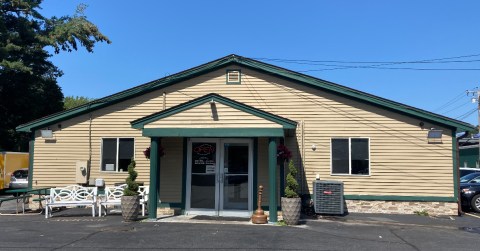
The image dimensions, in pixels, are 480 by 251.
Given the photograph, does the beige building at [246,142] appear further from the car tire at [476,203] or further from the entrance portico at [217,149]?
the car tire at [476,203]

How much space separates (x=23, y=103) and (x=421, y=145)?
2855cm

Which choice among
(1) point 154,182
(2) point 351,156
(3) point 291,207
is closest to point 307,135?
(2) point 351,156

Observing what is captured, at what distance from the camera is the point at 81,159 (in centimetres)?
1415

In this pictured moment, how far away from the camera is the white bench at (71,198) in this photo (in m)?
11.9

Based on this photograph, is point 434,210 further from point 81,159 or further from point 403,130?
point 81,159

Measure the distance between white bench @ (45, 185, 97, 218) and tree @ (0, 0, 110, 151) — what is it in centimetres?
2059

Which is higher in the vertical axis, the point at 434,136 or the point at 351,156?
the point at 434,136

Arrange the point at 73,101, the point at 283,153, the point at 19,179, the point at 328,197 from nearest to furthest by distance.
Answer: the point at 283,153, the point at 328,197, the point at 19,179, the point at 73,101

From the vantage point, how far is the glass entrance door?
40.3 ft

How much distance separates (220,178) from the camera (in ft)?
40.4

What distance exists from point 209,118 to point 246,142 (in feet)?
5.47

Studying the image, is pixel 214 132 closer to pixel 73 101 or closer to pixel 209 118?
pixel 209 118

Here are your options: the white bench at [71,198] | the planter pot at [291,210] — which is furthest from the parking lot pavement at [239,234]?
the white bench at [71,198]

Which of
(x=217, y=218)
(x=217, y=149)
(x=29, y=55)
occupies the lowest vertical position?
(x=217, y=218)
